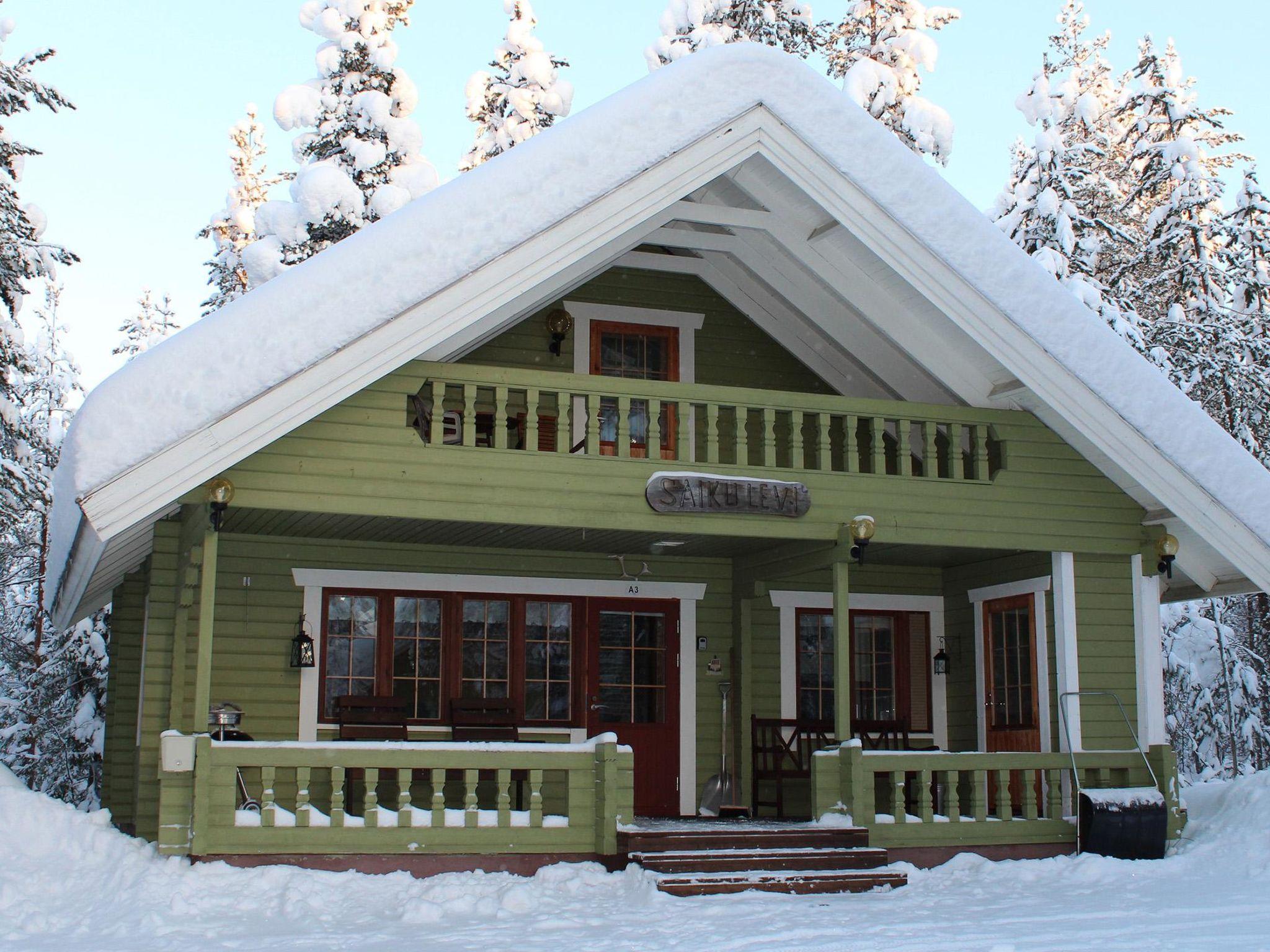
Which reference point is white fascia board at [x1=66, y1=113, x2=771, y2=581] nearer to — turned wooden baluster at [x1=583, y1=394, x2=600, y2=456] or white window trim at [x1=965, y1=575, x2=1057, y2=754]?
turned wooden baluster at [x1=583, y1=394, x2=600, y2=456]

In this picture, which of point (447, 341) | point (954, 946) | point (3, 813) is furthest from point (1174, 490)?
point (3, 813)

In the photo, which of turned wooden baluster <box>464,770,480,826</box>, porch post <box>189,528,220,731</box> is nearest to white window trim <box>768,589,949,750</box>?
turned wooden baluster <box>464,770,480,826</box>

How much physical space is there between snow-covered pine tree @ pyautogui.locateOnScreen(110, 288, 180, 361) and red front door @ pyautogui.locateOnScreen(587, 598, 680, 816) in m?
23.0

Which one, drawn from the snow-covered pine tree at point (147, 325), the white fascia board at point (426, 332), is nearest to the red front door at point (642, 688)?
the white fascia board at point (426, 332)

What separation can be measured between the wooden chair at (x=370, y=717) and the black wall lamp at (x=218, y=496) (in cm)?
255

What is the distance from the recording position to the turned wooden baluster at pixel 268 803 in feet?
30.5

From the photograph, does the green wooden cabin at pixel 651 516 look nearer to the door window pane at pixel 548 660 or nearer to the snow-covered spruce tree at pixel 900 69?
the door window pane at pixel 548 660

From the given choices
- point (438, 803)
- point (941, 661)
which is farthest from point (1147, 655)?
point (438, 803)

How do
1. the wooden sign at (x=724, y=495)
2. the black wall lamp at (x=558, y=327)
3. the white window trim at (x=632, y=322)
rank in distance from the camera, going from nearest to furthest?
the wooden sign at (x=724, y=495)
the black wall lamp at (x=558, y=327)
the white window trim at (x=632, y=322)

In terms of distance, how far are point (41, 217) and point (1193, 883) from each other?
15.5m

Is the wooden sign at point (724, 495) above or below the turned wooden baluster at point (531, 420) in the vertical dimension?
below

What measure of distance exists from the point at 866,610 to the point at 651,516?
383 cm

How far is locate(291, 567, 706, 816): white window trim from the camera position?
1178 centimetres

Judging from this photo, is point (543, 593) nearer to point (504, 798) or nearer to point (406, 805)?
point (504, 798)
